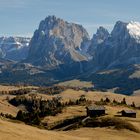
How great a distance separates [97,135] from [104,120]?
27391 millimetres

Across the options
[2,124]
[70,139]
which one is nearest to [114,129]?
[70,139]

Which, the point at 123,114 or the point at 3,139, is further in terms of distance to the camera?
the point at 123,114

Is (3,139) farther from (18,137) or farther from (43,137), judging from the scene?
(43,137)

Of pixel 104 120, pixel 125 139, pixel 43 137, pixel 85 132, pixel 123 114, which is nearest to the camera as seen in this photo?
pixel 43 137

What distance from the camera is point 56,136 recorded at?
136250 mm

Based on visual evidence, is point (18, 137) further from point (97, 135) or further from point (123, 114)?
point (123, 114)

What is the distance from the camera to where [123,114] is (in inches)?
7815

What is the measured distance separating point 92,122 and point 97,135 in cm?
2752

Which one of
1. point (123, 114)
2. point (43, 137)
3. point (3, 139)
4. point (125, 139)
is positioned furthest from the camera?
point (123, 114)

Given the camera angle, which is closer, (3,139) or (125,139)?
(3,139)

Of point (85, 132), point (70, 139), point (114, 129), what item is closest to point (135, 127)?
point (114, 129)

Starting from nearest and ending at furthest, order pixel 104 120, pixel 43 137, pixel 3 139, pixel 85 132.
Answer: pixel 3 139 → pixel 43 137 → pixel 85 132 → pixel 104 120

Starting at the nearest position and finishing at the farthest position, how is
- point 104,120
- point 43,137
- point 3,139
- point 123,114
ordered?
point 3,139 < point 43,137 < point 104,120 < point 123,114

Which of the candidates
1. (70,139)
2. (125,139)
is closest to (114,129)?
(125,139)
